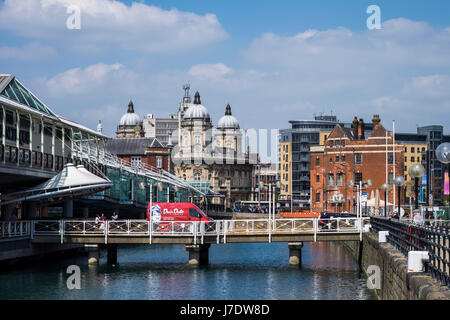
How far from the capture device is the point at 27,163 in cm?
4900

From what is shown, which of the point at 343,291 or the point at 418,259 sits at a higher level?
the point at 418,259

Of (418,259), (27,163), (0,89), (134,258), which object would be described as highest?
(0,89)

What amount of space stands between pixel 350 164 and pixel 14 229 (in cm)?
7647

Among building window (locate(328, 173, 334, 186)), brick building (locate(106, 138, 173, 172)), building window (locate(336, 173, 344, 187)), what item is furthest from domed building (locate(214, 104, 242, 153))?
building window (locate(336, 173, 344, 187))

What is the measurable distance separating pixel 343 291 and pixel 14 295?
16496 millimetres

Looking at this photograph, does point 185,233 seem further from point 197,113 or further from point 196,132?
point 197,113

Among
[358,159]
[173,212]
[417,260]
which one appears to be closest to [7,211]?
[173,212]

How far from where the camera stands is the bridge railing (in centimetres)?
1894

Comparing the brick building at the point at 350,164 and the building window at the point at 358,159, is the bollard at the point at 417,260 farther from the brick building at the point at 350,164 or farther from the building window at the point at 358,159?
the building window at the point at 358,159

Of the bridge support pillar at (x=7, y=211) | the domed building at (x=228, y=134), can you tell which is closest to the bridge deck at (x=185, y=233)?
the bridge support pillar at (x=7, y=211)

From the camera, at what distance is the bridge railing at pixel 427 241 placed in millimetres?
18938

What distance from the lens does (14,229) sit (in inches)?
1864
